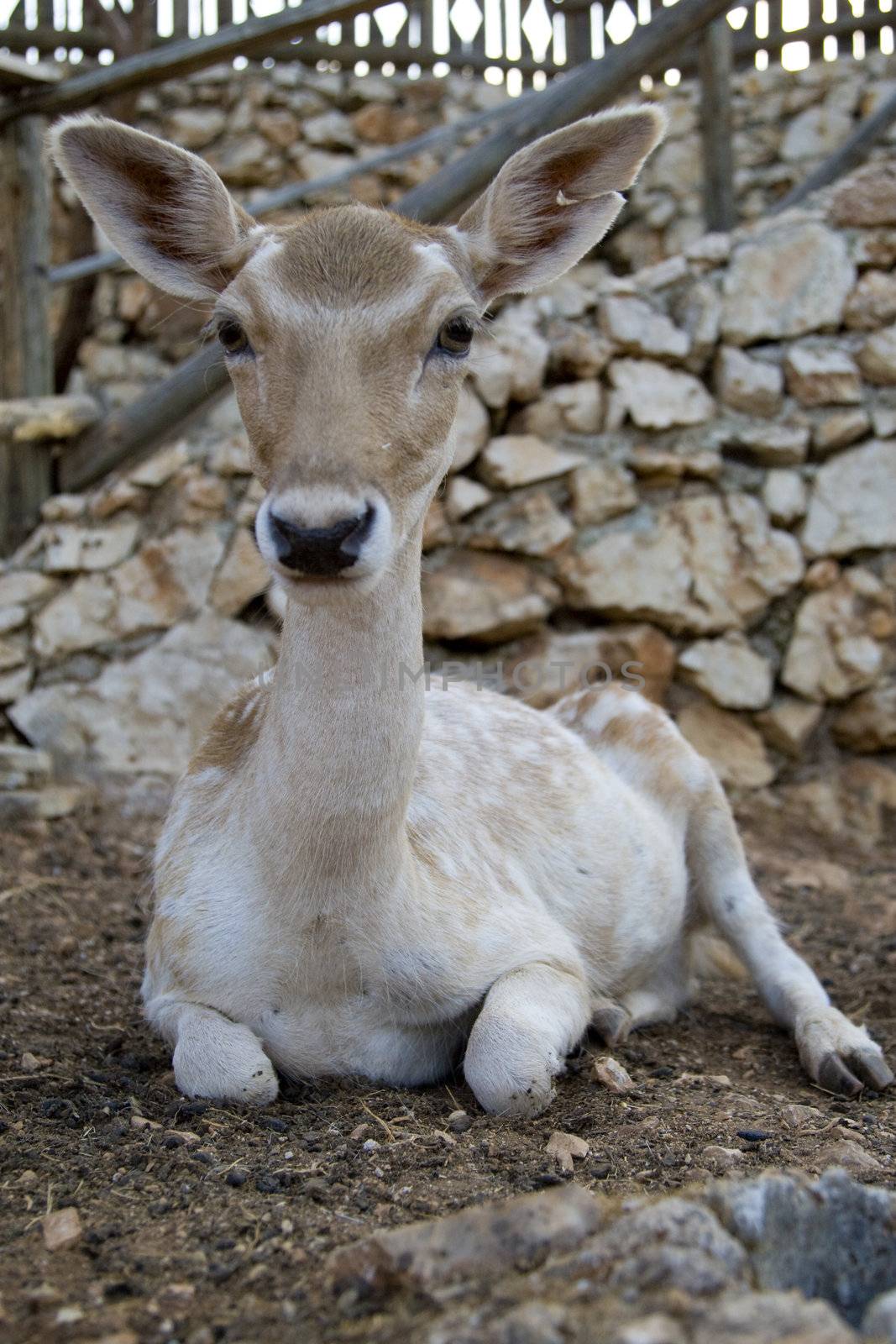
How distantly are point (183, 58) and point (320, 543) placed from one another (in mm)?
4727

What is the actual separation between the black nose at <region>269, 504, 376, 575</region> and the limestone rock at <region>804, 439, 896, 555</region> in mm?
4654

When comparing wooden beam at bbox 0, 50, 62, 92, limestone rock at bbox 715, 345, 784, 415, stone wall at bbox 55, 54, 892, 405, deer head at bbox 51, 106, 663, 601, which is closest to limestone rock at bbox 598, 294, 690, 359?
limestone rock at bbox 715, 345, 784, 415

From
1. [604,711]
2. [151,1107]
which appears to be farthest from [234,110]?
[151,1107]

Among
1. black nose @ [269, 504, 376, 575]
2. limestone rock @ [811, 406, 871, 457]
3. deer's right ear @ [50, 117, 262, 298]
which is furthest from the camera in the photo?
limestone rock @ [811, 406, 871, 457]

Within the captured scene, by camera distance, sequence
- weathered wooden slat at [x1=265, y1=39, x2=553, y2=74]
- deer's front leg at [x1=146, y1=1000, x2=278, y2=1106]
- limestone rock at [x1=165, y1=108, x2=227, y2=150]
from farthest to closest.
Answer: weathered wooden slat at [x1=265, y1=39, x2=553, y2=74] → limestone rock at [x1=165, y1=108, x2=227, y2=150] → deer's front leg at [x1=146, y1=1000, x2=278, y2=1106]

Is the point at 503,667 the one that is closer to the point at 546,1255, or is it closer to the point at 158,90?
the point at 546,1255

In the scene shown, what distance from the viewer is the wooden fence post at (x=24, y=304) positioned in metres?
6.64

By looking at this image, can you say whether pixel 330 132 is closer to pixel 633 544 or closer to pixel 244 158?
pixel 244 158

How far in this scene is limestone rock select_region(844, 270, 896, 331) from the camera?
22.3 ft

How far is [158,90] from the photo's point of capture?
9.41 meters

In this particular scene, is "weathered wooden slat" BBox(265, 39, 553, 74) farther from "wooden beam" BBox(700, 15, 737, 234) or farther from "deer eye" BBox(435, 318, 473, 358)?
"deer eye" BBox(435, 318, 473, 358)

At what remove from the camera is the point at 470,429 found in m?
6.60

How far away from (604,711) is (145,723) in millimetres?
2491

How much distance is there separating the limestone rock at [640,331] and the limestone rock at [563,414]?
1.08ft
